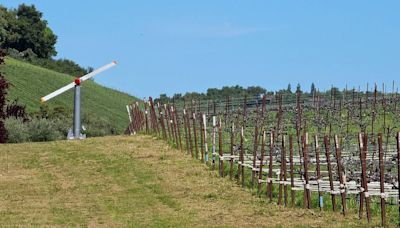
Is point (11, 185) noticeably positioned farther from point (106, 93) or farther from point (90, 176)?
point (106, 93)

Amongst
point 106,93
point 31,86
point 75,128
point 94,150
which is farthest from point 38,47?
point 94,150

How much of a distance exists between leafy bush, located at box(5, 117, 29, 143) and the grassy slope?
71.7 ft

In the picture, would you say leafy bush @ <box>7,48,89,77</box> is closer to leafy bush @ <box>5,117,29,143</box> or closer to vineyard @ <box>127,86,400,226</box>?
leafy bush @ <box>5,117,29,143</box>

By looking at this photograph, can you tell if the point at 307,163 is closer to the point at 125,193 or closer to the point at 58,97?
the point at 125,193

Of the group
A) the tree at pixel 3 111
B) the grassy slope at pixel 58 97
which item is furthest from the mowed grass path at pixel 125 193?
the grassy slope at pixel 58 97

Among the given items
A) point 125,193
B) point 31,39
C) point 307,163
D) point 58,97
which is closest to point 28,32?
point 31,39

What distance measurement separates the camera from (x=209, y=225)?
2102 centimetres

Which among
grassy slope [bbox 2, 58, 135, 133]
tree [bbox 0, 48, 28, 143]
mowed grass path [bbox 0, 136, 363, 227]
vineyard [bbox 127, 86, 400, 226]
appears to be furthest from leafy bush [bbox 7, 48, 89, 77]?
mowed grass path [bbox 0, 136, 363, 227]

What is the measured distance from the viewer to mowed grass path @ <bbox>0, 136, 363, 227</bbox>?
21.8 meters

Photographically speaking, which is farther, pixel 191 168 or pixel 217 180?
pixel 191 168

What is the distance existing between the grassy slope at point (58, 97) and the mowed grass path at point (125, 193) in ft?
130

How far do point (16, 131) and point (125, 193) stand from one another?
83.8 ft

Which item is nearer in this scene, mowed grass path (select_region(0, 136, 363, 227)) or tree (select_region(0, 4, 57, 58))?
mowed grass path (select_region(0, 136, 363, 227))

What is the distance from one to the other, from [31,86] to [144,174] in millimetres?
57305
